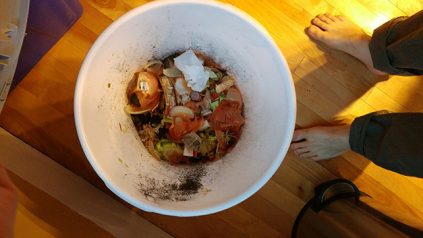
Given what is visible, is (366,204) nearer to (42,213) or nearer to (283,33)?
(283,33)

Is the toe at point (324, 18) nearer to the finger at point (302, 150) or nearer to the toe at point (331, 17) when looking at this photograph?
the toe at point (331, 17)

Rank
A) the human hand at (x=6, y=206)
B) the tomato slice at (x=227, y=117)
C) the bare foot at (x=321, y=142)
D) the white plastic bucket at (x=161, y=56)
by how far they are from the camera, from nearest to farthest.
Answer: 1. the human hand at (x=6, y=206)
2. the white plastic bucket at (x=161, y=56)
3. the tomato slice at (x=227, y=117)
4. the bare foot at (x=321, y=142)

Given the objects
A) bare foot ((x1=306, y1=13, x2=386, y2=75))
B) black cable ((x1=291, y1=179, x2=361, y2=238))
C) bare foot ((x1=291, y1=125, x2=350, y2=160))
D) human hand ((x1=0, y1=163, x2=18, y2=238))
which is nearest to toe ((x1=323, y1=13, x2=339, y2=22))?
bare foot ((x1=306, y1=13, x2=386, y2=75))

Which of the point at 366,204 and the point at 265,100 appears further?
the point at 366,204

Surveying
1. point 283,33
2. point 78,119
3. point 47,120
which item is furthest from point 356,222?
point 47,120

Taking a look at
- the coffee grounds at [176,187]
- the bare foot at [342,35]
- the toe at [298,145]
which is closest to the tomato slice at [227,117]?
the coffee grounds at [176,187]
